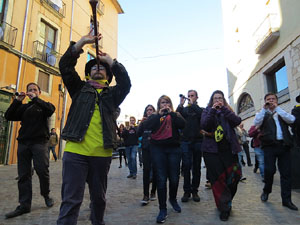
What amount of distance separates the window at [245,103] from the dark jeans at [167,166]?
12.5m

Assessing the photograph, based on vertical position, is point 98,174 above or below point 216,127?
below

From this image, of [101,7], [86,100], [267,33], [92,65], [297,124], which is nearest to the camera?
[86,100]

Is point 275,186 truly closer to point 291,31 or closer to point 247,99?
point 291,31

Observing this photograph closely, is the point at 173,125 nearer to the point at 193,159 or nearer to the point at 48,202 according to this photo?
the point at 193,159

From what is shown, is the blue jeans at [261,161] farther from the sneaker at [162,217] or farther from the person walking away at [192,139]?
the sneaker at [162,217]

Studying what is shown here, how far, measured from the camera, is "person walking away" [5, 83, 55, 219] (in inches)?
136

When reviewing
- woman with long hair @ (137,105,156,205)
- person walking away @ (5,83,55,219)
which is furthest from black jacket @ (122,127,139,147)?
person walking away @ (5,83,55,219)

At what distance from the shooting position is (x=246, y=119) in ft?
49.2

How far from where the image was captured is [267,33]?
11.5 meters

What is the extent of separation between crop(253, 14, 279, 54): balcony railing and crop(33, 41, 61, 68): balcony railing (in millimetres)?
12320

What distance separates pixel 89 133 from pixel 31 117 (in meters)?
2.01

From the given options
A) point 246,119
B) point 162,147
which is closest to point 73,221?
point 162,147

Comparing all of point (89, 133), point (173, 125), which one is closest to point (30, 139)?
point (89, 133)

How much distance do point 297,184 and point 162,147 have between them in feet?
11.3
